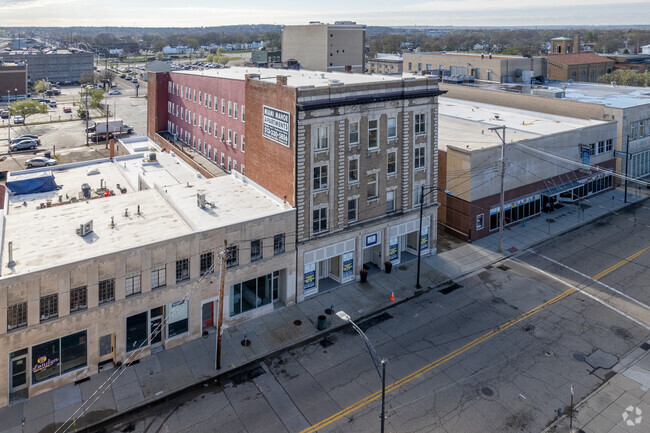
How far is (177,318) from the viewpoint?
31.0m

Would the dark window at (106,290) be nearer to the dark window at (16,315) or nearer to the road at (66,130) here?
the dark window at (16,315)

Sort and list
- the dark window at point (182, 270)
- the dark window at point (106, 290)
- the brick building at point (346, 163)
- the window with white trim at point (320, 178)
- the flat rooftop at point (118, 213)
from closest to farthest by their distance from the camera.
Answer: the dark window at point (106, 290) → the flat rooftop at point (118, 213) → the dark window at point (182, 270) → the brick building at point (346, 163) → the window with white trim at point (320, 178)

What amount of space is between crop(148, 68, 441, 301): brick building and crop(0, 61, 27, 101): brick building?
438 feet

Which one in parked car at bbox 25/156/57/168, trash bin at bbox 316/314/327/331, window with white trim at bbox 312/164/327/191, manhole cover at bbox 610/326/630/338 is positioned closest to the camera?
manhole cover at bbox 610/326/630/338

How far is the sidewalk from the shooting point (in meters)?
25.2

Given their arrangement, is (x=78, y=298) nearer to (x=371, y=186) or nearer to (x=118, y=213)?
(x=118, y=213)

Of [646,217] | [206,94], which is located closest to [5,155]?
[206,94]

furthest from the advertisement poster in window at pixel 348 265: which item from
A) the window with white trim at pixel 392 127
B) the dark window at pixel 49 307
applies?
the dark window at pixel 49 307

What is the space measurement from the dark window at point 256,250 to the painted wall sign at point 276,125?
297 inches

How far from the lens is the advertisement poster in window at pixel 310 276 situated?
3691cm

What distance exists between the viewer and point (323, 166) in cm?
3634

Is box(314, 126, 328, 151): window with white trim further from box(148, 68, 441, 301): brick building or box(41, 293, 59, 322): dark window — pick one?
box(41, 293, 59, 322): dark window

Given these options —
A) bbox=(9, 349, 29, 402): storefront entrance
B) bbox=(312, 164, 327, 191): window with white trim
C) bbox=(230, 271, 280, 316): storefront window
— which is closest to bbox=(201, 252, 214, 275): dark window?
bbox=(230, 271, 280, 316): storefront window

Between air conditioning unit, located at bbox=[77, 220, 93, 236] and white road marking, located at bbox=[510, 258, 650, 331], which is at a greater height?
air conditioning unit, located at bbox=[77, 220, 93, 236]
